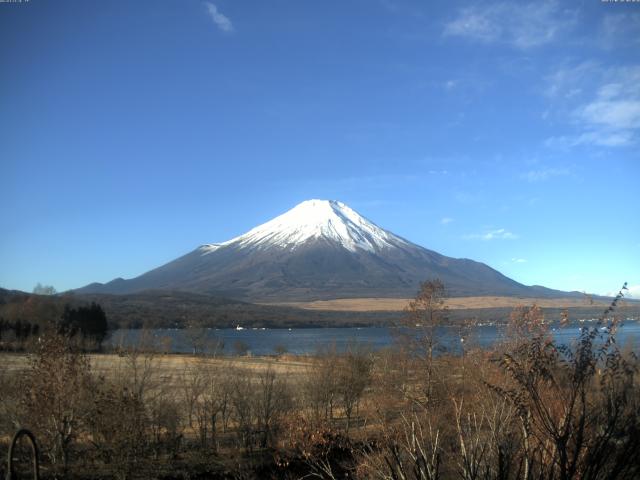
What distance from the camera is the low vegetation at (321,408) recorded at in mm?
7090

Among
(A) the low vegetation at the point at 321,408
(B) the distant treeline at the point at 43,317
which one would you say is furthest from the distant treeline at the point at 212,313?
(A) the low vegetation at the point at 321,408

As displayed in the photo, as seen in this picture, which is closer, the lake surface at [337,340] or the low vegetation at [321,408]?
the low vegetation at [321,408]

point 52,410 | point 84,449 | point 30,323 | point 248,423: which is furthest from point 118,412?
point 30,323

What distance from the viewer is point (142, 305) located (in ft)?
538

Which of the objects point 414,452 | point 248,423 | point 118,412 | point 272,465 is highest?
point 414,452

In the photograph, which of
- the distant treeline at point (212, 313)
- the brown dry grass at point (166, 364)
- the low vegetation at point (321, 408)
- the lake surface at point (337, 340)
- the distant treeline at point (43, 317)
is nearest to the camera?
the low vegetation at point (321, 408)

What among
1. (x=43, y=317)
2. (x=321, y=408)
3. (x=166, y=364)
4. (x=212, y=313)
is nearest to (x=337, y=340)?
(x=43, y=317)

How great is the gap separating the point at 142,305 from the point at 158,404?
495ft

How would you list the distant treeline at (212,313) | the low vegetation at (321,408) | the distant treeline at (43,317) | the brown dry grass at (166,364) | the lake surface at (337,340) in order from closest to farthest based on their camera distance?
1. the low vegetation at (321,408)
2. the lake surface at (337,340)
3. the brown dry grass at (166,364)
4. the distant treeline at (43,317)
5. the distant treeline at (212,313)

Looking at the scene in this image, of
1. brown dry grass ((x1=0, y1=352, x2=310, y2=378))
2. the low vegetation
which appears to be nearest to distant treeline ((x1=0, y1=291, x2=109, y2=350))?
brown dry grass ((x1=0, y1=352, x2=310, y2=378))

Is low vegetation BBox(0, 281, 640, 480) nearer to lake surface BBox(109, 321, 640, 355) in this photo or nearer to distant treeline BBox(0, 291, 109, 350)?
lake surface BBox(109, 321, 640, 355)

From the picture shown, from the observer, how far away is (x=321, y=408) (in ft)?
85.8

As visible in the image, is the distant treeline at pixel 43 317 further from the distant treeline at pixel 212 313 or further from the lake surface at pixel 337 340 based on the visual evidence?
the distant treeline at pixel 212 313

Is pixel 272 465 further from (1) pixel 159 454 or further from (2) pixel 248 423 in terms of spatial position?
(1) pixel 159 454
